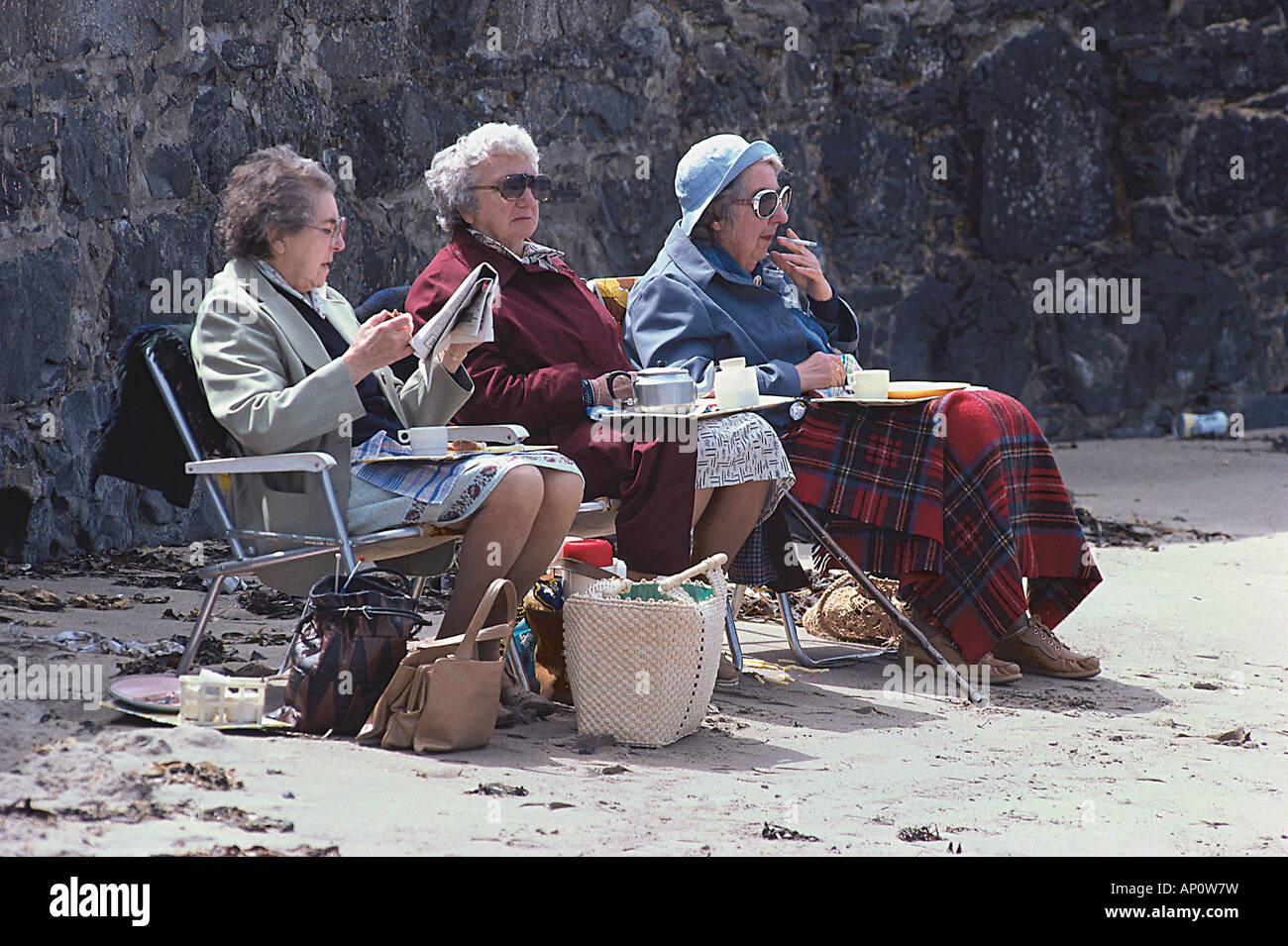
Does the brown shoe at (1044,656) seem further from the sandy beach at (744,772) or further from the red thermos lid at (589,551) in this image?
the red thermos lid at (589,551)

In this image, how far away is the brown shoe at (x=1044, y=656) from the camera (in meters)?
4.01

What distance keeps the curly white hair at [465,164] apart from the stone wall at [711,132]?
1.48 metres

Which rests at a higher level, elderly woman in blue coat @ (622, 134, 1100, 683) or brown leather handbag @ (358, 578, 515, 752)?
elderly woman in blue coat @ (622, 134, 1100, 683)

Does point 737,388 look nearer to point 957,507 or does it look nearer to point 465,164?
point 957,507

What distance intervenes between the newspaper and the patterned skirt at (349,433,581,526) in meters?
0.26

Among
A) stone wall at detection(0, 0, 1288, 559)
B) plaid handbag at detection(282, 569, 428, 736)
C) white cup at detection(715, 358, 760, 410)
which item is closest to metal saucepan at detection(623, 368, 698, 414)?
white cup at detection(715, 358, 760, 410)

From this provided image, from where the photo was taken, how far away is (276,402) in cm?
318

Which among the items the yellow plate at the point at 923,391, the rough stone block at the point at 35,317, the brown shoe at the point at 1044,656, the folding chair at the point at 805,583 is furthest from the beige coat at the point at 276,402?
the brown shoe at the point at 1044,656

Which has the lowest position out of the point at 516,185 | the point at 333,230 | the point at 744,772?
the point at 744,772

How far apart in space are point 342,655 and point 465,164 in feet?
5.03

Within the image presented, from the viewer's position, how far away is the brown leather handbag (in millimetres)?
2865

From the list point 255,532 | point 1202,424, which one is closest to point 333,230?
point 255,532

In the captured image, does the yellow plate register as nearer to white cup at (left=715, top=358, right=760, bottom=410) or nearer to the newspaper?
white cup at (left=715, top=358, right=760, bottom=410)

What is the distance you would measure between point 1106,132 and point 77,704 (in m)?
7.31
